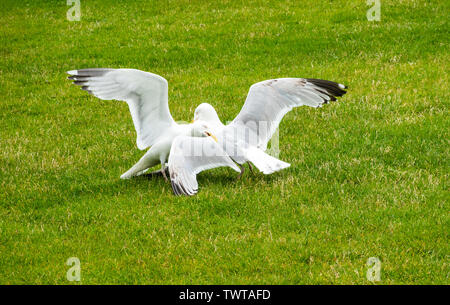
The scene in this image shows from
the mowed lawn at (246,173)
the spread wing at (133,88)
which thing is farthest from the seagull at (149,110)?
the mowed lawn at (246,173)

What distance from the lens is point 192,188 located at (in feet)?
27.8

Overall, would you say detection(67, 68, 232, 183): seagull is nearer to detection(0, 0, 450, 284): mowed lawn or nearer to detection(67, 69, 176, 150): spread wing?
detection(67, 69, 176, 150): spread wing

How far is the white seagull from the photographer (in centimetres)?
870

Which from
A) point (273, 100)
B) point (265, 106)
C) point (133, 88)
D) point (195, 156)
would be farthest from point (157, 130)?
point (273, 100)

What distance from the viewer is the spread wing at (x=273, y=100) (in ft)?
30.5

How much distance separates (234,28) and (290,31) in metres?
1.85

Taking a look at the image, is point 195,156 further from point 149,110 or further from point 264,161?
point 149,110

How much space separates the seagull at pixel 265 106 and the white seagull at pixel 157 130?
1.03 feet

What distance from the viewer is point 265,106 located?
9.34 m

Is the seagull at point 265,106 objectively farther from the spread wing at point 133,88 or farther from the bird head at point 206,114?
the spread wing at point 133,88

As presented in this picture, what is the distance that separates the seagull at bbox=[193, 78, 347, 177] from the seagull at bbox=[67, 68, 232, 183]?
31 cm

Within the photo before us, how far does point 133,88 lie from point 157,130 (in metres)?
0.80

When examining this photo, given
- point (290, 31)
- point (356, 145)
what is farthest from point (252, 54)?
point (356, 145)
